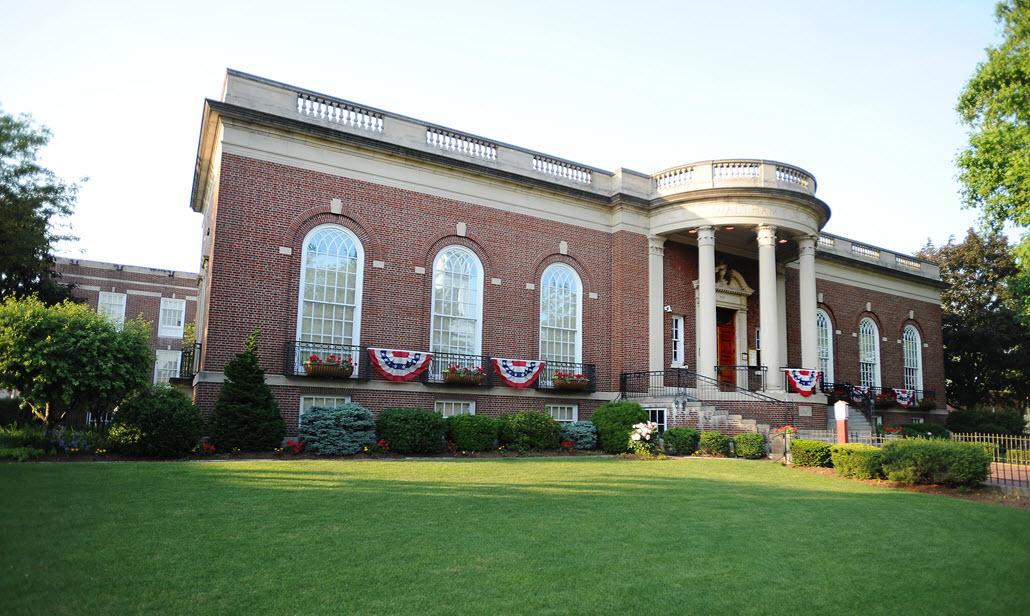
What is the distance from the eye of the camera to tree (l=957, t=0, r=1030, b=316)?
64.1 ft

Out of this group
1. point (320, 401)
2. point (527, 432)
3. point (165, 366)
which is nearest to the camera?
point (320, 401)

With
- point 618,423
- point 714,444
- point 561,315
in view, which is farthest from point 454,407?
point 714,444

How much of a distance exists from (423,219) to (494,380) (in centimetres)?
536

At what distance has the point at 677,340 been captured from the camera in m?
24.1

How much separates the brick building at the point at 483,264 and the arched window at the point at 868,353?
19.7ft

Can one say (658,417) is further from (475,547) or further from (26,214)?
(26,214)

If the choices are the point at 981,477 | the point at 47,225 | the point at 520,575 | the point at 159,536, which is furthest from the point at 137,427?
the point at 47,225

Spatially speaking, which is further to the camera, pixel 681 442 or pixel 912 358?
pixel 912 358

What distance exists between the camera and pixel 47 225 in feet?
91.8

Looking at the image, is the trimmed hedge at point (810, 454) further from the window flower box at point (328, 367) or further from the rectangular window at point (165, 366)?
the rectangular window at point (165, 366)

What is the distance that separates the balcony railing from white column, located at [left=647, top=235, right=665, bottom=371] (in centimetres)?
992

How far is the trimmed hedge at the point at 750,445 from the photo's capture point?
685 inches

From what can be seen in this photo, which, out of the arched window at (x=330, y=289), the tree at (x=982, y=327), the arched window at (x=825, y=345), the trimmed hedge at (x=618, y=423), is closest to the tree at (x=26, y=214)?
the arched window at (x=330, y=289)

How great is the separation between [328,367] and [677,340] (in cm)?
1312
